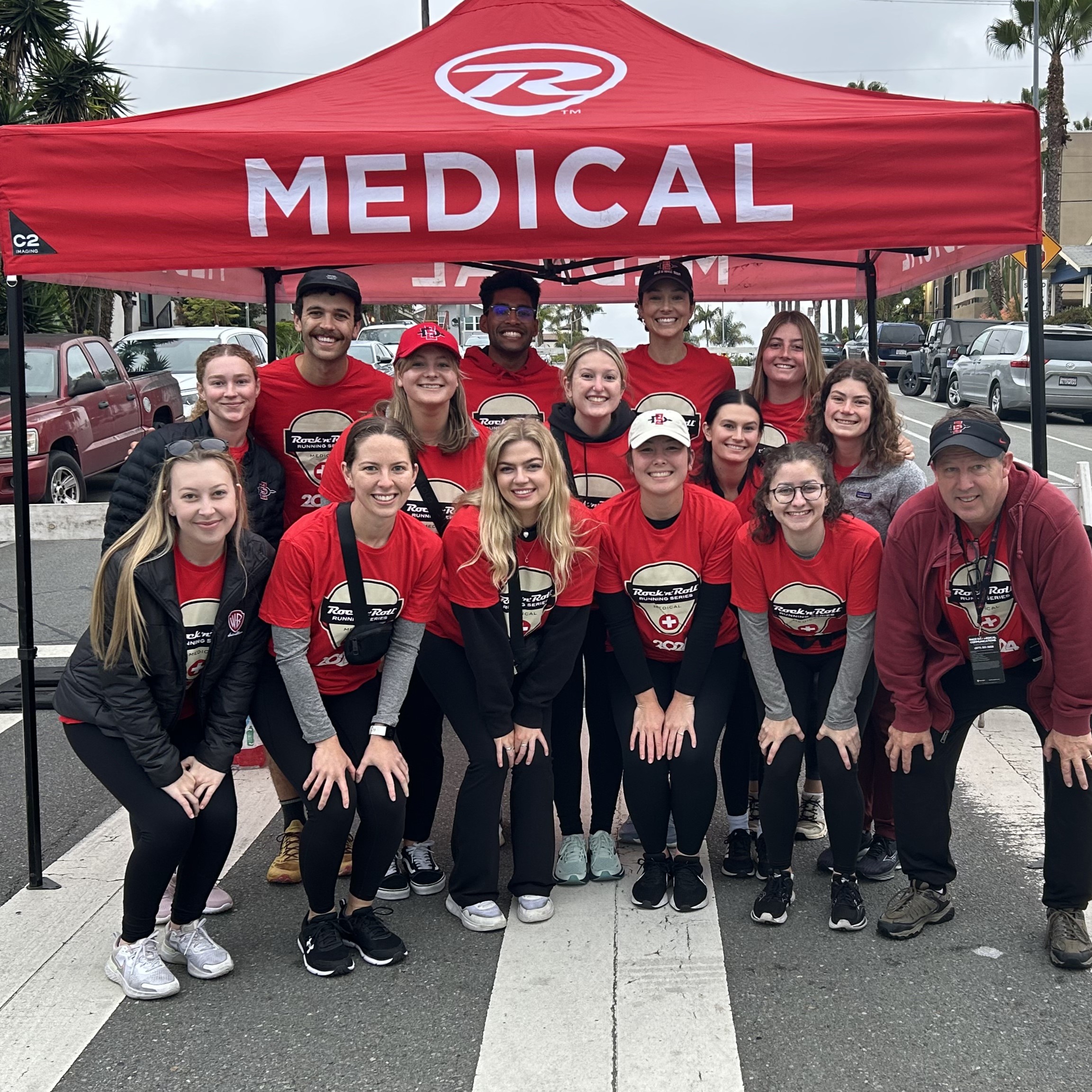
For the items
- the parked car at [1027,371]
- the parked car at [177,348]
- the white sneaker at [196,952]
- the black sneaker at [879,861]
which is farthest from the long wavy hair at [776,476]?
the parked car at [1027,371]

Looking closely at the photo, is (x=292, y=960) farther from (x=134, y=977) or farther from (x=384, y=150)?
(x=384, y=150)

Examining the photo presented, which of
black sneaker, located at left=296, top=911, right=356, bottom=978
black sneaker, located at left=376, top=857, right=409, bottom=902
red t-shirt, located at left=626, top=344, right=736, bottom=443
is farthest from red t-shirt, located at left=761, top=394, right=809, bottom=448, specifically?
black sneaker, located at left=296, top=911, right=356, bottom=978

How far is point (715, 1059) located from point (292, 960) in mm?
1388

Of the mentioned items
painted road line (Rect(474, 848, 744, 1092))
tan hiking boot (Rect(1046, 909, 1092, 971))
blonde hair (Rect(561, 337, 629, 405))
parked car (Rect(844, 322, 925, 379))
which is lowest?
painted road line (Rect(474, 848, 744, 1092))

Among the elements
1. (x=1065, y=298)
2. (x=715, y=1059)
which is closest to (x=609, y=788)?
(x=715, y=1059)

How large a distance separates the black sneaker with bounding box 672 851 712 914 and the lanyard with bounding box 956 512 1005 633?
1.29 meters

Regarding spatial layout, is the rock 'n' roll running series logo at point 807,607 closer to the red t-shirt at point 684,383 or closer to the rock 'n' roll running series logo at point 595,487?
the rock 'n' roll running series logo at point 595,487

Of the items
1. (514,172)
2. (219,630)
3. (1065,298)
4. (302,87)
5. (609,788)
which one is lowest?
(609,788)

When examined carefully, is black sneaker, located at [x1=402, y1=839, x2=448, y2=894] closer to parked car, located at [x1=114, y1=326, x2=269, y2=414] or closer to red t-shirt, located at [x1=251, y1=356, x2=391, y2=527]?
red t-shirt, located at [x1=251, y1=356, x2=391, y2=527]

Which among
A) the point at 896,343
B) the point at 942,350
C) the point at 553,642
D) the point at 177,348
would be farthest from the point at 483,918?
the point at 896,343

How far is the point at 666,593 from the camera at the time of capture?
3857 millimetres

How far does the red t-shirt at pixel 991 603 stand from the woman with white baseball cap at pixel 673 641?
73cm

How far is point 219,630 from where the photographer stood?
11.0 ft

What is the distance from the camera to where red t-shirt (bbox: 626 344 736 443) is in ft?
15.3
